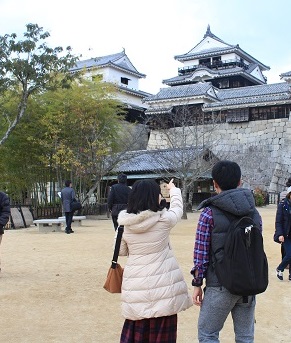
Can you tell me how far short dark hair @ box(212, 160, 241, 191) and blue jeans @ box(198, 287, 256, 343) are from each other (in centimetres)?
57

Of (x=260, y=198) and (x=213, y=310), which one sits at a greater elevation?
(x=213, y=310)

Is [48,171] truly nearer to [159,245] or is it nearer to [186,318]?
[186,318]

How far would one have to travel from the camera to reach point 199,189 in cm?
2445

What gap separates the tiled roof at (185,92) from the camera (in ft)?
95.6

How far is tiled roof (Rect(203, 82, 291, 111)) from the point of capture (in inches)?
1057

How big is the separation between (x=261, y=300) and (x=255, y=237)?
2.78 meters

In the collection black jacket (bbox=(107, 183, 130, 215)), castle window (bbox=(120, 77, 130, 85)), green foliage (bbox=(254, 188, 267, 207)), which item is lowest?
green foliage (bbox=(254, 188, 267, 207))

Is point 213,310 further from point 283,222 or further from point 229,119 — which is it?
point 229,119

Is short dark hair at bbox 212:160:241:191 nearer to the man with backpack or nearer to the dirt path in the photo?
the man with backpack

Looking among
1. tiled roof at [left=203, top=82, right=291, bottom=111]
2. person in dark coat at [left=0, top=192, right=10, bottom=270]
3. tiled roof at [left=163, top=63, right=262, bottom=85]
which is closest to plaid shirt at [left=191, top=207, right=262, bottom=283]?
person in dark coat at [left=0, top=192, right=10, bottom=270]

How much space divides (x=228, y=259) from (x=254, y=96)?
87.7 feet

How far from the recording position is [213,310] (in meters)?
2.37

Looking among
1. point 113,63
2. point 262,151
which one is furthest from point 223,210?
point 113,63

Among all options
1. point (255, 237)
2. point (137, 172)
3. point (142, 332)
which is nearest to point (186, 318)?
point (142, 332)
